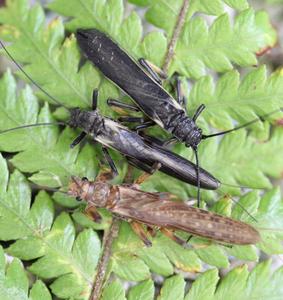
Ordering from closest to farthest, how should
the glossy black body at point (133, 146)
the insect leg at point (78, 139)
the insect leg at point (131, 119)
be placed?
the insect leg at point (78, 139), the glossy black body at point (133, 146), the insect leg at point (131, 119)

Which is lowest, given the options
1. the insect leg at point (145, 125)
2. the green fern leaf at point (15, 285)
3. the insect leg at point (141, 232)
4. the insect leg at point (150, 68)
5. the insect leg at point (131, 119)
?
the green fern leaf at point (15, 285)

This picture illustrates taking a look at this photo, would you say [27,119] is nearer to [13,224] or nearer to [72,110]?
[72,110]

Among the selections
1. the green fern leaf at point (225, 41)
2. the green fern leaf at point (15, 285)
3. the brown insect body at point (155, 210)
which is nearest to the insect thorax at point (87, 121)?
the brown insect body at point (155, 210)

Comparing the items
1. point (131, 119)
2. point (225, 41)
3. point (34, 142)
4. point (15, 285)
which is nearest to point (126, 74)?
point (131, 119)

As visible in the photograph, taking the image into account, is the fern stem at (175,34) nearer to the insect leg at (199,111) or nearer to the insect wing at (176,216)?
the insect leg at (199,111)

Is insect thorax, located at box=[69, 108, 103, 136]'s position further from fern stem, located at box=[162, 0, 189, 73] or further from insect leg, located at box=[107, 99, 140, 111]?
fern stem, located at box=[162, 0, 189, 73]
